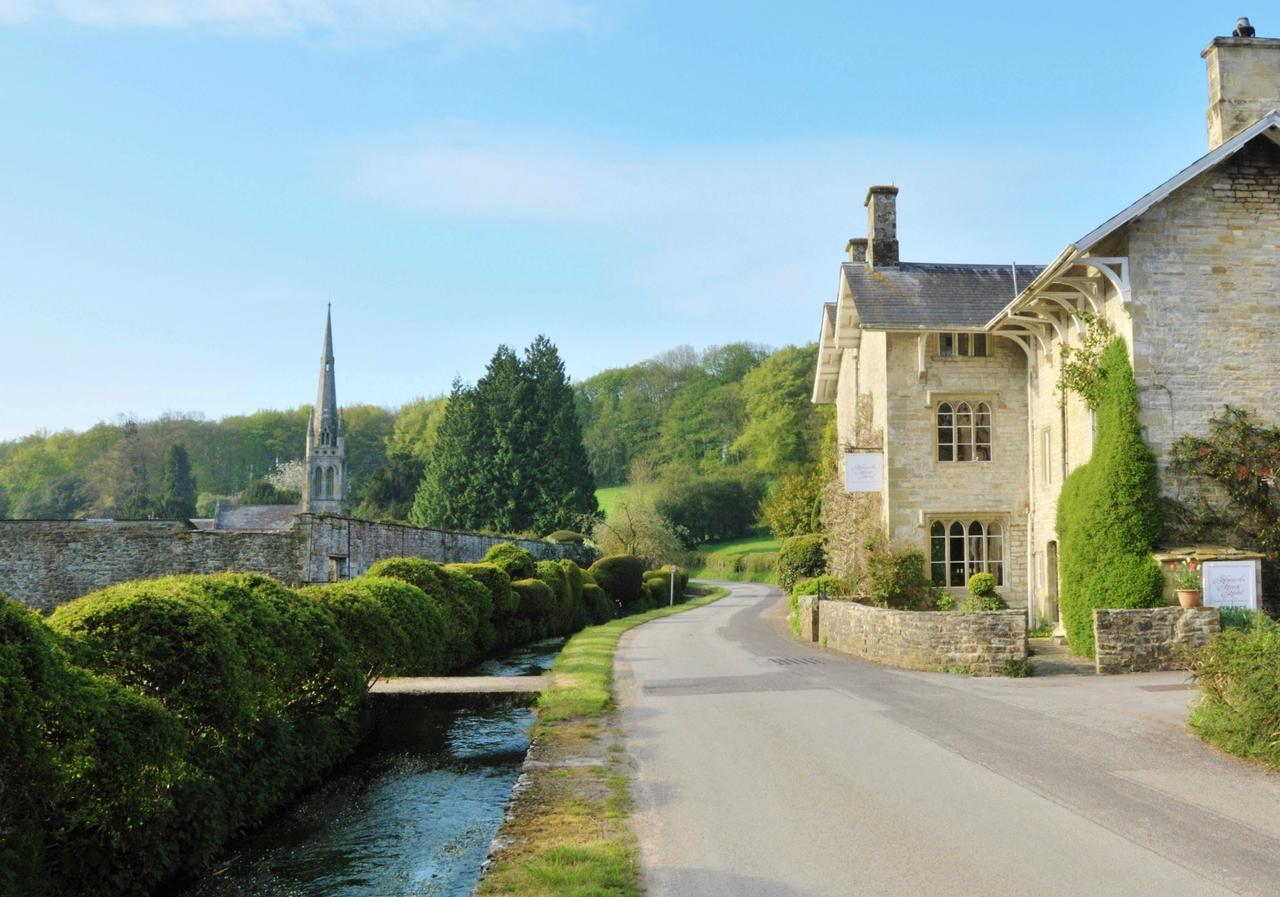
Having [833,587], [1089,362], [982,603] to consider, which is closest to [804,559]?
[833,587]

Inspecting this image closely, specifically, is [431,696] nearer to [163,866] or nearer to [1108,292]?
[163,866]

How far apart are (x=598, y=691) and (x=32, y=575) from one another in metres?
10.3

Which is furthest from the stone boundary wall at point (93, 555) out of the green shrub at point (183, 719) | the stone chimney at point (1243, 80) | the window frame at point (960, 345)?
the stone chimney at point (1243, 80)

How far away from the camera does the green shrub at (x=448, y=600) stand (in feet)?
57.7

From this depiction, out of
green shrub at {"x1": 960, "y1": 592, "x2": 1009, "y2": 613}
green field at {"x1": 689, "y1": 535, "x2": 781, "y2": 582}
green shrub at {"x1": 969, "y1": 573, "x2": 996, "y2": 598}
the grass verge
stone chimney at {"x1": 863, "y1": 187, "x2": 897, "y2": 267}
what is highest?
stone chimney at {"x1": 863, "y1": 187, "x2": 897, "y2": 267}

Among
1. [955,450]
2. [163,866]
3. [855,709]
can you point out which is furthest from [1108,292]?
[163,866]

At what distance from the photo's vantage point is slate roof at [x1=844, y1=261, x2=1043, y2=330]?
24.4 m

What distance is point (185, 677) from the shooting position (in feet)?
23.6

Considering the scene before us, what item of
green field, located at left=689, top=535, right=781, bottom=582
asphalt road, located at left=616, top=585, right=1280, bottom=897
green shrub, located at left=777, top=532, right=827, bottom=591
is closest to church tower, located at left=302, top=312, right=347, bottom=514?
green field, located at left=689, top=535, right=781, bottom=582

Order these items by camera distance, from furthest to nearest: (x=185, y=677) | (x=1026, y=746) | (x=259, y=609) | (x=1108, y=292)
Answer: (x=1108, y=292), (x=1026, y=746), (x=259, y=609), (x=185, y=677)

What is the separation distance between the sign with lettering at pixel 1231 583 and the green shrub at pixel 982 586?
655 centimetres

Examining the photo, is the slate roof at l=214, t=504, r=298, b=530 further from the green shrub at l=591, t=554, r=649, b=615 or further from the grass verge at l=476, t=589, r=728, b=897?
the grass verge at l=476, t=589, r=728, b=897

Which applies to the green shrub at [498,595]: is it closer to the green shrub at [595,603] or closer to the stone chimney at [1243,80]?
the green shrub at [595,603]

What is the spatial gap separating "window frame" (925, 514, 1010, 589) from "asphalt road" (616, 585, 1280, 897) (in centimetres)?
913
